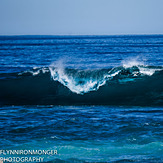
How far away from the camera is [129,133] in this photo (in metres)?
8.30

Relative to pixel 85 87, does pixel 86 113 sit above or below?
below

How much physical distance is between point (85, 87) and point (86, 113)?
161 inches

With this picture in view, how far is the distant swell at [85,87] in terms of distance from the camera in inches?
520

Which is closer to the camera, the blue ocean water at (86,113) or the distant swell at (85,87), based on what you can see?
the blue ocean water at (86,113)

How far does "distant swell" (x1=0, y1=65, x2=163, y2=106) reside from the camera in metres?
13.2

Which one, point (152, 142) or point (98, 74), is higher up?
point (98, 74)

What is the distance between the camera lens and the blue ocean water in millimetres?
7352

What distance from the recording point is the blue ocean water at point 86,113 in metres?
7.35

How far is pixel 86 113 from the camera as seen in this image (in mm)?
10641

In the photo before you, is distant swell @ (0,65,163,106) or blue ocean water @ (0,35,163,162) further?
distant swell @ (0,65,163,106)

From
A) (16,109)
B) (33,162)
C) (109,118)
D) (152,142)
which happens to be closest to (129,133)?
(152,142)

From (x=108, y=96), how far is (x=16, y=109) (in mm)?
4167

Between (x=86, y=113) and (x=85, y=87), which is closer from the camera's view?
(x=86, y=113)

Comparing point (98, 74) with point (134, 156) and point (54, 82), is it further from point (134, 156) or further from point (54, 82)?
point (134, 156)
